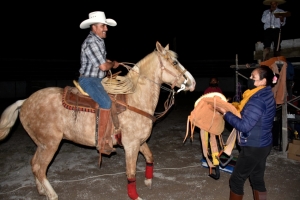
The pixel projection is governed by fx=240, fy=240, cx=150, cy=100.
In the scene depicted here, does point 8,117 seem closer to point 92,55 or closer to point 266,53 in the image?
point 92,55

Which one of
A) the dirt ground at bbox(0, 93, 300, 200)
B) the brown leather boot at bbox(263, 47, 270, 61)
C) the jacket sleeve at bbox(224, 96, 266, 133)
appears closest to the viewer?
the jacket sleeve at bbox(224, 96, 266, 133)

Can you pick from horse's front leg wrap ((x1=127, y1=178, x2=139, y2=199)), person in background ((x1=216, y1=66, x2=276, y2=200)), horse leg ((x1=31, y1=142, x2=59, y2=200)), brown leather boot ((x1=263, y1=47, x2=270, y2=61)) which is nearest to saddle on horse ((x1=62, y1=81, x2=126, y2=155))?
horse's front leg wrap ((x1=127, y1=178, x2=139, y2=199))

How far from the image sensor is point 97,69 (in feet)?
12.4

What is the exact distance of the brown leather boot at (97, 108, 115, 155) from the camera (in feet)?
11.9

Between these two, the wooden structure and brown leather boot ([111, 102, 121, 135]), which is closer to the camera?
brown leather boot ([111, 102, 121, 135])

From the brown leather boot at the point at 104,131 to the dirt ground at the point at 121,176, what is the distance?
0.90 metres

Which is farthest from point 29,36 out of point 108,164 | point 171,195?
point 171,195

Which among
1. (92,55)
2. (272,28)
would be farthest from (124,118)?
(272,28)

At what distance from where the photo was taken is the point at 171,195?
13.1 ft

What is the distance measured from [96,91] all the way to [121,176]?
2016 millimetres

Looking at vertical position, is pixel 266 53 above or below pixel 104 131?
above

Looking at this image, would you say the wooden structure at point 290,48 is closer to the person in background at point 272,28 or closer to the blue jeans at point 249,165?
the person in background at point 272,28

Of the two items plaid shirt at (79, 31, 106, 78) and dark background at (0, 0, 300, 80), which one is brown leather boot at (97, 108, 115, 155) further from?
dark background at (0, 0, 300, 80)

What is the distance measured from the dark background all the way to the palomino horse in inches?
605
